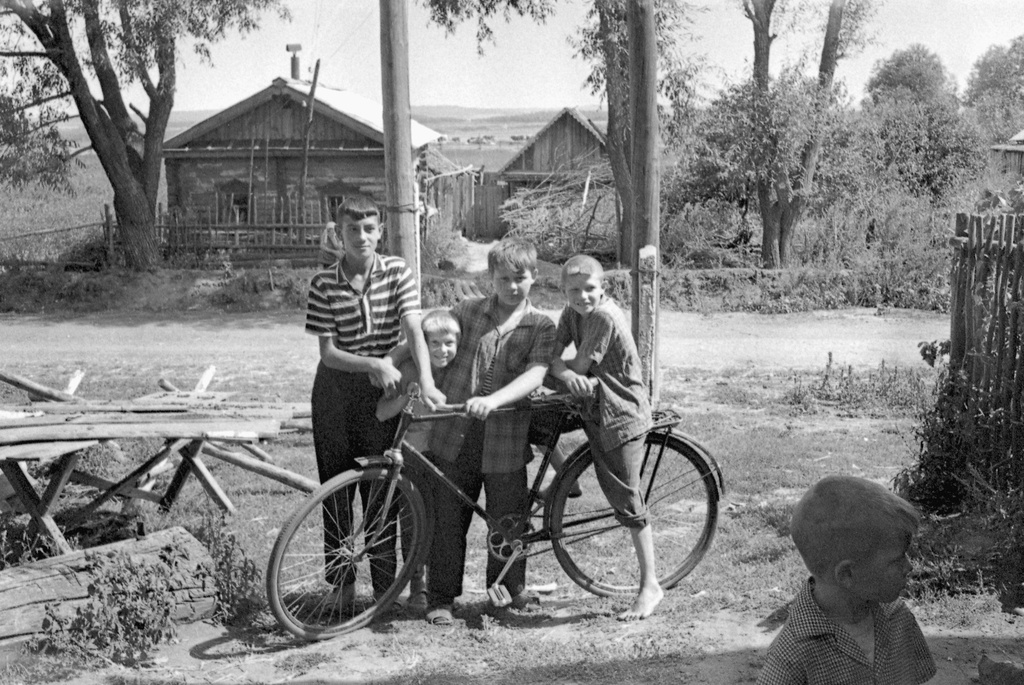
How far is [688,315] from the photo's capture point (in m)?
18.7

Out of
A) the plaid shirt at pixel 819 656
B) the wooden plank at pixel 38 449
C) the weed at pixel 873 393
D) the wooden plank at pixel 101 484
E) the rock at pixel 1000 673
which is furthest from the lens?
the weed at pixel 873 393

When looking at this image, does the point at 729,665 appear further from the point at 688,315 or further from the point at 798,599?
the point at 688,315

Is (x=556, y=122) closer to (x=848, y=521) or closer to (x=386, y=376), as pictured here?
(x=386, y=376)

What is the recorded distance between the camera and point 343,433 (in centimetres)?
512

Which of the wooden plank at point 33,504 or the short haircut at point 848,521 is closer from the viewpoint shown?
the short haircut at point 848,521

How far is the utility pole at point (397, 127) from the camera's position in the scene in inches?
250

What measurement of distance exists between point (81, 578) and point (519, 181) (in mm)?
31597

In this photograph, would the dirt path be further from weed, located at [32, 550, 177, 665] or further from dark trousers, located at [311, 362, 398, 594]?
dark trousers, located at [311, 362, 398, 594]

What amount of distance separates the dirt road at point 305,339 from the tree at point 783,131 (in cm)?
377

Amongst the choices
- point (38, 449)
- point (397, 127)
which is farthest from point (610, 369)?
point (38, 449)

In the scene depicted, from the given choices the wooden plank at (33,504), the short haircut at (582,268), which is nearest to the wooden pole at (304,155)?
the wooden plank at (33,504)

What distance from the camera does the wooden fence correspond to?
6000mm

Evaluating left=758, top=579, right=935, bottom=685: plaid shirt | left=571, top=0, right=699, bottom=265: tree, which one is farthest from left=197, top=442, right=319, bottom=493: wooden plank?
left=571, top=0, right=699, bottom=265: tree

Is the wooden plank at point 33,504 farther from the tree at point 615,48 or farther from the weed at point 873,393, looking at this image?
the tree at point 615,48
